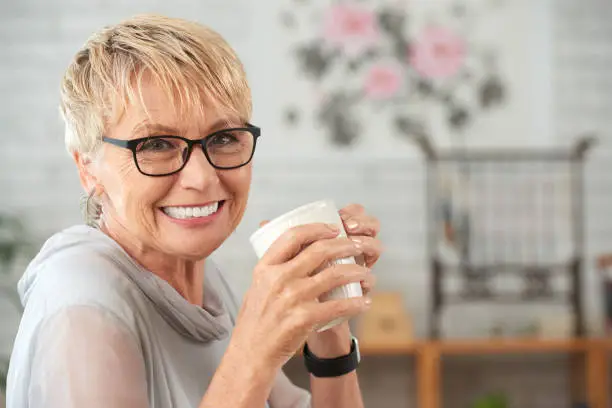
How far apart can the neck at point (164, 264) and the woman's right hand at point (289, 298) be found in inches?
7.3

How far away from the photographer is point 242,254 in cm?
374

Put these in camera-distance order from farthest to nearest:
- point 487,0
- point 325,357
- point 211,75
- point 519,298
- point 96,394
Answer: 1. point 487,0
2. point 519,298
3. point 325,357
4. point 211,75
5. point 96,394

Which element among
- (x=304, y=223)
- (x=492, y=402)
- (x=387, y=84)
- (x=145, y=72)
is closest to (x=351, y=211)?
(x=304, y=223)

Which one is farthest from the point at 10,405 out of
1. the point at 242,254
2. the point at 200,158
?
the point at 242,254

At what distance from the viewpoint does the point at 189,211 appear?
737 mm

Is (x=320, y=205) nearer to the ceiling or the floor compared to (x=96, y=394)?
nearer to the ceiling

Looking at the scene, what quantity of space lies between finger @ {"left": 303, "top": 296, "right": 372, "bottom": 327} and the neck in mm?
228

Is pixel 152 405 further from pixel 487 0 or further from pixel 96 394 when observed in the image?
pixel 487 0

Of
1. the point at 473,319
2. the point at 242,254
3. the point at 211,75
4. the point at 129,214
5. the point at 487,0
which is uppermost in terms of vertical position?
the point at 487,0

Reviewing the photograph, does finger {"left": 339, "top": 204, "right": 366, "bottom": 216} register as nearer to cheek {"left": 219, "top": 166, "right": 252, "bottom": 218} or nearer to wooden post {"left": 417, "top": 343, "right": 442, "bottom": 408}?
cheek {"left": 219, "top": 166, "right": 252, "bottom": 218}

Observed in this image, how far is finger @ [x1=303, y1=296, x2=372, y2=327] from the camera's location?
2.09 feet

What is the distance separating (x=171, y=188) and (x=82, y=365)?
0.19 meters

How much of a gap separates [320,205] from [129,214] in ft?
0.62

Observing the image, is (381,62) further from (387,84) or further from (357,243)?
(357,243)
